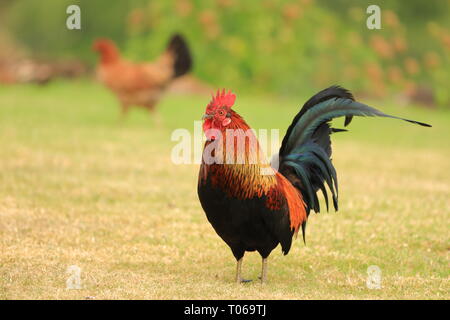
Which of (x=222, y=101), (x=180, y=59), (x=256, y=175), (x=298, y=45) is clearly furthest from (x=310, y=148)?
(x=298, y=45)

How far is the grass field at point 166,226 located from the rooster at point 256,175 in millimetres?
463

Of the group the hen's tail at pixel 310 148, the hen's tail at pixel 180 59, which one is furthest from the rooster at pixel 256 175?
the hen's tail at pixel 180 59

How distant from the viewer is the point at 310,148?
541 centimetres

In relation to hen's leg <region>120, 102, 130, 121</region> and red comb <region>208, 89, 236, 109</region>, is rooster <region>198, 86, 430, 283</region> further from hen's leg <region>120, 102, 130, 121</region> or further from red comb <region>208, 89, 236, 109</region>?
hen's leg <region>120, 102, 130, 121</region>

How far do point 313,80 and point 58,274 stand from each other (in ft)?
51.2

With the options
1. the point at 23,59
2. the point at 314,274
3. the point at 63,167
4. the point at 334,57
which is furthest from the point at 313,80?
the point at 314,274

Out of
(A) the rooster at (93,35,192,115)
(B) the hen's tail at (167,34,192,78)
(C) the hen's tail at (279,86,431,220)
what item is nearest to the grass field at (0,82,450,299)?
(A) the rooster at (93,35,192,115)

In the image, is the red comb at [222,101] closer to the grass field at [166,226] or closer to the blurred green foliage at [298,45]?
the grass field at [166,226]

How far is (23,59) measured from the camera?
22766mm

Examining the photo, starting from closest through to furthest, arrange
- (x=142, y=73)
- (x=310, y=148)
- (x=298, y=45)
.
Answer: (x=310, y=148)
(x=142, y=73)
(x=298, y=45)

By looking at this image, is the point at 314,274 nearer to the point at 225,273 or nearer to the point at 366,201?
the point at 225,273

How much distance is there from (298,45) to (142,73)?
27.0 feet

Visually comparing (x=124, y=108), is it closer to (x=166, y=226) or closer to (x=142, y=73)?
(x=142, y=73)

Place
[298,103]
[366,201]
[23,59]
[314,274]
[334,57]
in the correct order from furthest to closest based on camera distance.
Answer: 1. [23,59]
2. [334,57]
3. [298,103]
4. [366,201]
5. [314,274]
